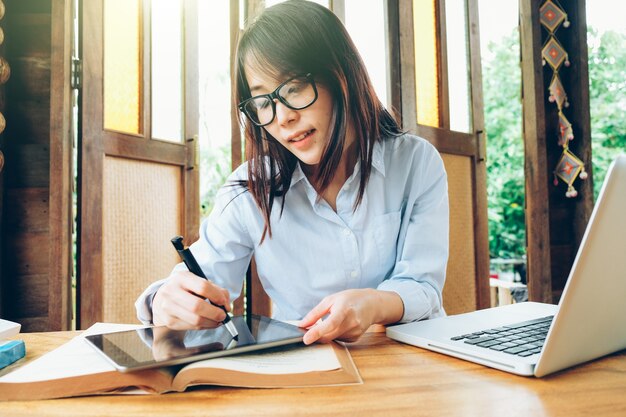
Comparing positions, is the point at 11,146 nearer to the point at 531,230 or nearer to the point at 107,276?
the point at 107,276

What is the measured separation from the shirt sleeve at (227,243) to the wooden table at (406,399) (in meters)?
0.65

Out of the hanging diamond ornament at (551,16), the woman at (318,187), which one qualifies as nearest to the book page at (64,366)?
the woman at (318,187)

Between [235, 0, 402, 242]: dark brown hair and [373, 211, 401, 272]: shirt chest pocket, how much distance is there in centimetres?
8

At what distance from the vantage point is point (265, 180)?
1.20 metres

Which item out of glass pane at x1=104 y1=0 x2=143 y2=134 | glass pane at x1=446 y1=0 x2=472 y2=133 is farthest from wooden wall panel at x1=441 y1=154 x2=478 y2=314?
glass pane at x1=104 y1=0 x2=143 y2=134

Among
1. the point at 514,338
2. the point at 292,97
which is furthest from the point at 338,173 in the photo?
the point at 514,338

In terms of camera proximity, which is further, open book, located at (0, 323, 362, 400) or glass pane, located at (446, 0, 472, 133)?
glass pane, located at (446, 0, 472, 133)

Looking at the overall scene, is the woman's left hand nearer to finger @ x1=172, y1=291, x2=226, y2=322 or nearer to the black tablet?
the black tablet

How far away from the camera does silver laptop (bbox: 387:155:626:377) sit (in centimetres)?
47

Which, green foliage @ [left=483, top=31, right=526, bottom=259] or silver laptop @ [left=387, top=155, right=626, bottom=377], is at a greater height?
green foliage @ [left=483, top=31, right=526, bottom=259]

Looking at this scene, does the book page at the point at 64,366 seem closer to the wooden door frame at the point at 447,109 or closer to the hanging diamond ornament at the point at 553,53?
the wooden door frame at the point at 447,109

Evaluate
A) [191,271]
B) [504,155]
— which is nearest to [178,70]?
[191,271]

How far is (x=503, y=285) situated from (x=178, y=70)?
2.85 m

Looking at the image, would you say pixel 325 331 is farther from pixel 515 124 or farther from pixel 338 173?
pixel 515 124
